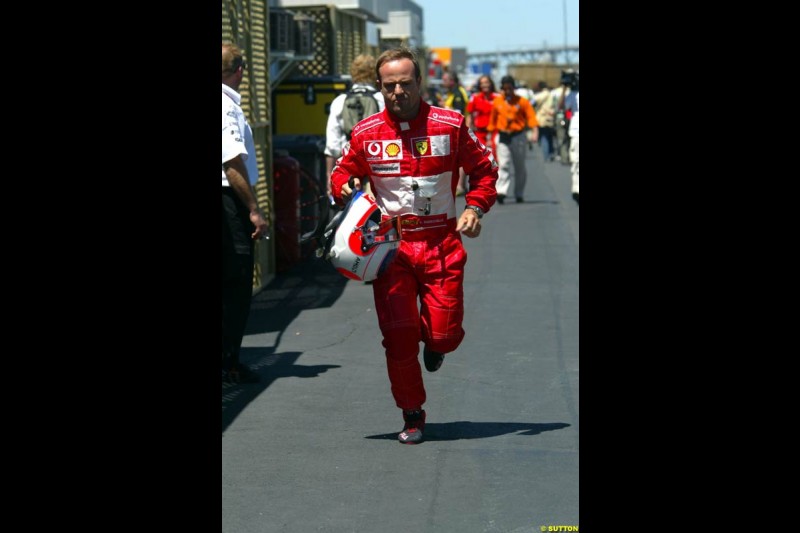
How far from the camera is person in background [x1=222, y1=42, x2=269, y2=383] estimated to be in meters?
8.30

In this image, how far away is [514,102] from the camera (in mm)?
20547

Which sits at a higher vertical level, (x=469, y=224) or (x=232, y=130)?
(x=232, y=130)

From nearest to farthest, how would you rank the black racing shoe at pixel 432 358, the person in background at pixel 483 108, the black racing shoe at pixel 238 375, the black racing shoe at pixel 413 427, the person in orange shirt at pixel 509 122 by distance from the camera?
the black racing shoe at pixel 413 427, the black racing shoe at pixel 432 358, the black racing shoe at pixel 238 375, the person in orange shirt at pixel 509 122, the person in background at pixel 483 108

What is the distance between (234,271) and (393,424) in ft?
5.11

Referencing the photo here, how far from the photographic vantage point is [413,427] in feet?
23.3

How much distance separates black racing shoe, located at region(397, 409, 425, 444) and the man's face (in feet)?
4.54

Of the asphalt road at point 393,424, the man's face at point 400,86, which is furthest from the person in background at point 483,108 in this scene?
the man's face at point 400,86

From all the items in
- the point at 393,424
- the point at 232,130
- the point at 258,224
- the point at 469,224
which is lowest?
the point at 393,424

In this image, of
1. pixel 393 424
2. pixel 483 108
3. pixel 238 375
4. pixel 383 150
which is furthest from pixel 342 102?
pixel 483 108

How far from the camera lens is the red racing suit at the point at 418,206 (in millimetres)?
6852

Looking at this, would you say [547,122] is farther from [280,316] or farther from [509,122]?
[280,316]

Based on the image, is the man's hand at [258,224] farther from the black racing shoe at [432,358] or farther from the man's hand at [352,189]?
the black racing shoe at [432,358]
